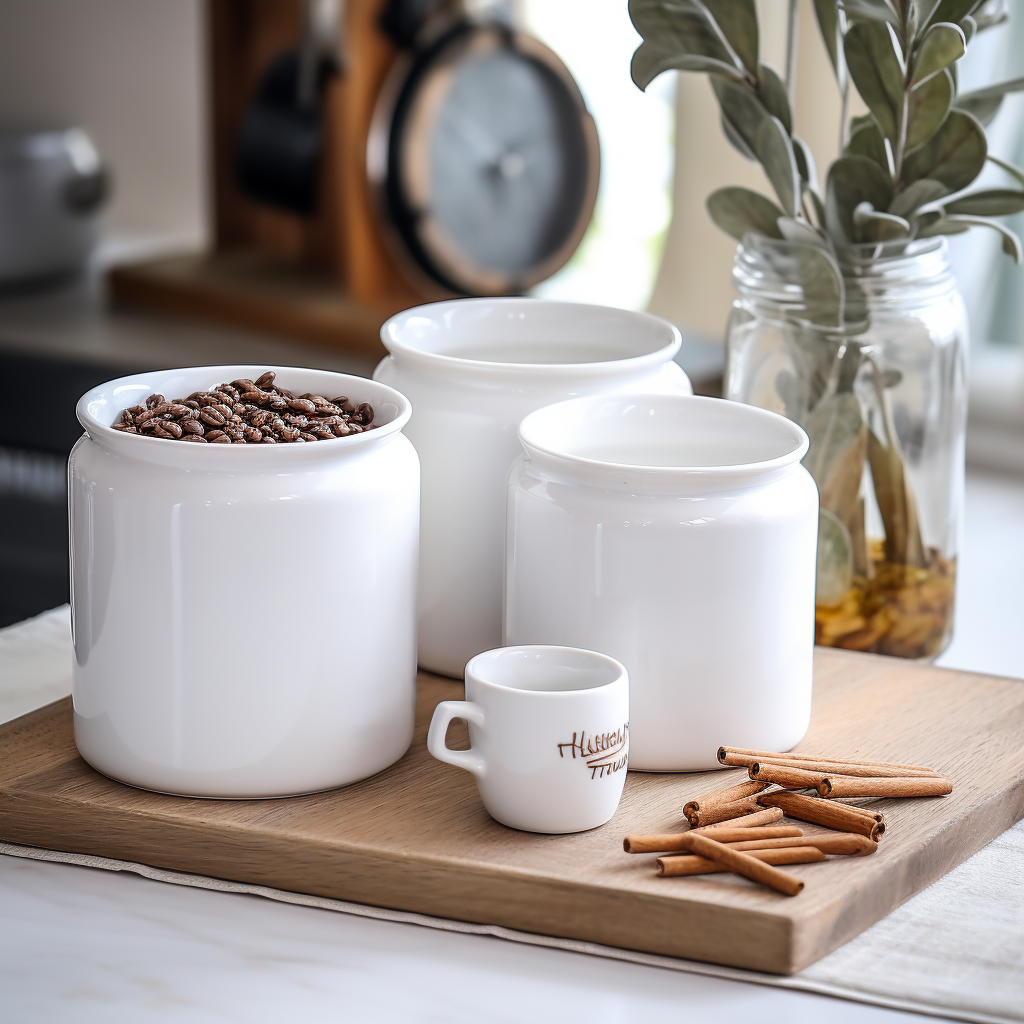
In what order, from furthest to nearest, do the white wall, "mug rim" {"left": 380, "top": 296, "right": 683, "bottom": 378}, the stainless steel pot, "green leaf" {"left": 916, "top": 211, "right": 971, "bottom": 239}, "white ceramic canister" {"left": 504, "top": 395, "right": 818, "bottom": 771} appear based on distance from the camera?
the white wall
the stainless steel pot
"green leaf" {"left": 916, "top": 211, "right": 971, "bottom": 239}
"mug rim" {"left": 380, "top": 296, "right": 683, "bottom": 378}
"white ceramic canister" {"left": 504, "top": 395, "right": 818, "bottom": 771}

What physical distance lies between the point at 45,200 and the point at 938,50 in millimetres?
1568

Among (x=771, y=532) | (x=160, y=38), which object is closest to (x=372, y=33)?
(x=160, y=38)

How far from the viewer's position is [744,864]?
0.62 m

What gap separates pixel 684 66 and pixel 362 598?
0.38m

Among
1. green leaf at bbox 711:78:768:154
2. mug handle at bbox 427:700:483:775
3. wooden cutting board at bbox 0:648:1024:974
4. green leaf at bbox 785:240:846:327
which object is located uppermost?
green leaf at bbox 711:78:768:154

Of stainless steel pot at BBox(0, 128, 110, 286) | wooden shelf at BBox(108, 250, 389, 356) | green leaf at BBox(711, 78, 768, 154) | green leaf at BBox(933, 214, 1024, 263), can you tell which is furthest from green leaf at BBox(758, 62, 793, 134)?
stainless steel pot at BBox(0, 128, 110, 286)

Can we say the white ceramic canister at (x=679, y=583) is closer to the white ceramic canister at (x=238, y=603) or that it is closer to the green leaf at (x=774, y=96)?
the white ceramic canister at (x=238, y=603)

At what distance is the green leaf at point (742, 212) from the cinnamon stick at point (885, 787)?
37 cm

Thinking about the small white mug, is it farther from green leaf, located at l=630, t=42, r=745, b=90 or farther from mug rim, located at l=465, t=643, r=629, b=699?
green leaf, located at l=630, t=42, r=745, b=90

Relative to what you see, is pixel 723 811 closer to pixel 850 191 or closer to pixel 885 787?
pixel 885 787

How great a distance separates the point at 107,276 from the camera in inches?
79.6

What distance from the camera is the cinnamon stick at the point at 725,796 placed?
0.67 metres

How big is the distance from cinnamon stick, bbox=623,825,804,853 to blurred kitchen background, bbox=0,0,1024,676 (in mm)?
389

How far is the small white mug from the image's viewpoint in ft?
2.08
